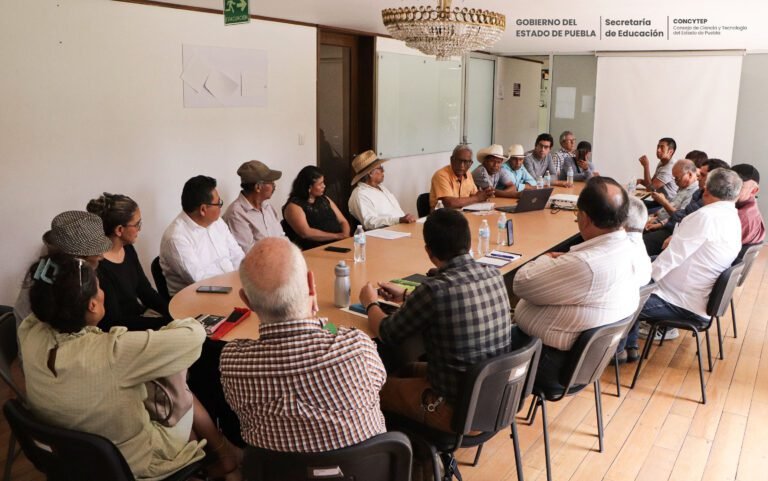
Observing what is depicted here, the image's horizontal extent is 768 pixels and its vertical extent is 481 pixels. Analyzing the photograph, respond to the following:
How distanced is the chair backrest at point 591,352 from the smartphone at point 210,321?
1445mm

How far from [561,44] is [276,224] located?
5.37 m

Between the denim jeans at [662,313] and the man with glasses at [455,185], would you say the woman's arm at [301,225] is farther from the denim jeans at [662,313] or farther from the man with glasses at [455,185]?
the denim jeans at [662,313]

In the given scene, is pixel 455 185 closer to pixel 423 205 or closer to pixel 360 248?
pixel 423 205

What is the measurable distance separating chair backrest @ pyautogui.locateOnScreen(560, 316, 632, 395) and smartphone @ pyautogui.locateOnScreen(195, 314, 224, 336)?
1.45m

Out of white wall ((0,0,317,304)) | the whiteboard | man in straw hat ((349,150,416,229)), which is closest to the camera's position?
white wall ((0,0,317,304))

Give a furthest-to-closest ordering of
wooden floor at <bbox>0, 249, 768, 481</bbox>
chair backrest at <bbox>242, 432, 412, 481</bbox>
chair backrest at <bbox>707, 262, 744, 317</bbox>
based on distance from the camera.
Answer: chair backrest at <bbox>707, 262, 744, 317</bbox>
wooden floor at <bbox>0, 249, 768, 481</bbox>
chair backrest at <bbox>242, 432, 412, 481</bbox>

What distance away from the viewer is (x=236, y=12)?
4527 mm

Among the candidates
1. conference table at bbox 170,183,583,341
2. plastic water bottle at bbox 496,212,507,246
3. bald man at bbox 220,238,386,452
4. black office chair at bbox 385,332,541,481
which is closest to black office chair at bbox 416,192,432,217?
conference table at bbox 170,183,583,341

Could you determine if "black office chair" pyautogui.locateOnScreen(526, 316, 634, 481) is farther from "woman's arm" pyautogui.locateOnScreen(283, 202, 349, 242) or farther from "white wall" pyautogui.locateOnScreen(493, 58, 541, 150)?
"white wall" pyautogui.locateOnScreen(493, 58, 541, 150)

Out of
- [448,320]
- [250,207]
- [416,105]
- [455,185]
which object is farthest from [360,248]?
[416,105]

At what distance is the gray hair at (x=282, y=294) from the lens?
1.87 m

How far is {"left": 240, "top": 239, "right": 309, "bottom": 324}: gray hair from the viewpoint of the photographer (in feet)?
6.15

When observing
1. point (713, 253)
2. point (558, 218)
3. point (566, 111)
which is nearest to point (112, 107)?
point (558, 218)

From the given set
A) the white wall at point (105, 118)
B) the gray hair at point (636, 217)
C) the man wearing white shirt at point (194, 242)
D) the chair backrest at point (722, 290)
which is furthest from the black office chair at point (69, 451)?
the chair backrest at point (722, 290)
